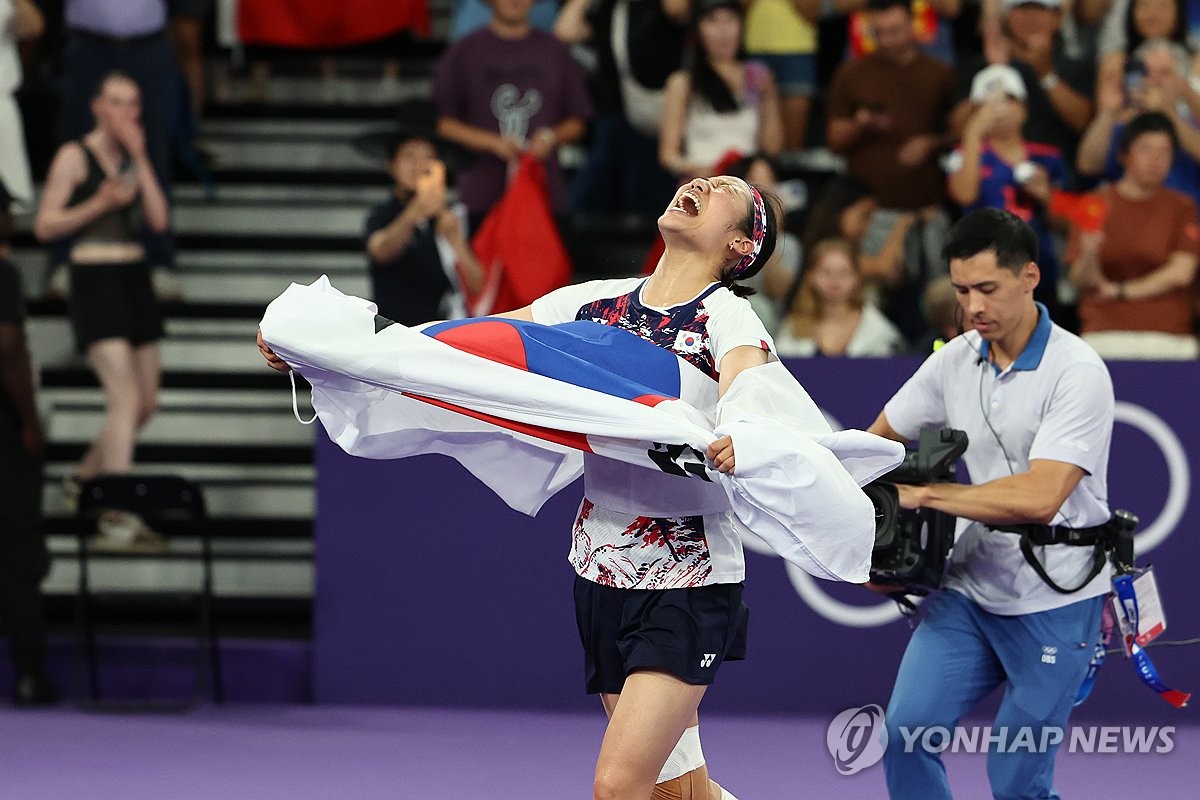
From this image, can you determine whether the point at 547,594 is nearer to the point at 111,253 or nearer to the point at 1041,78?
the point at 111,253

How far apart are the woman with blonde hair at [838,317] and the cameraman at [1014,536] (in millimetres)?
3120

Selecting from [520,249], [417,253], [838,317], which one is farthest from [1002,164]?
[417,253]

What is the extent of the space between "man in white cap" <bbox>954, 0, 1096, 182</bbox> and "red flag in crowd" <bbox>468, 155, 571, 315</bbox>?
2209 millimetres

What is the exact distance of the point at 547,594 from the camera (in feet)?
24.7

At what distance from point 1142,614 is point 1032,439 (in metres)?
0.59

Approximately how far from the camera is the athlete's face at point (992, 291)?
4648 millimetres

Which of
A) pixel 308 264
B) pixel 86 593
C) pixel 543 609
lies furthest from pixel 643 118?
pixel 86 593

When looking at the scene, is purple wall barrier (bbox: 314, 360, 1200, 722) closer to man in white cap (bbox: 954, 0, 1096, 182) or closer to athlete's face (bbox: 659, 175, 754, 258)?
man in white cap (bbox: 954, 0, 1096, 182)

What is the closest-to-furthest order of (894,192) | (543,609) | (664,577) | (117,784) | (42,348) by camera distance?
(664,577)
(117,784)
(543,609)
(894,192)
(42,348)

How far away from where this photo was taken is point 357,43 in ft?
35.8

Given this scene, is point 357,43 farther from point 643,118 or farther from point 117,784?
point 117,784

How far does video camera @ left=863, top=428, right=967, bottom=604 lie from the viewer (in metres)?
4.37

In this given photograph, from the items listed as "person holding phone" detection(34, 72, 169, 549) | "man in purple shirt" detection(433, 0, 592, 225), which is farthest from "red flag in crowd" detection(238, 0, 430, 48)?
"person holding phone" detection(34, 72, 169, 549)

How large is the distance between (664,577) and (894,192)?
203 inches
